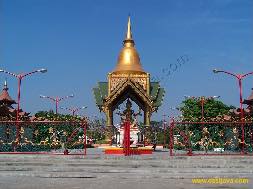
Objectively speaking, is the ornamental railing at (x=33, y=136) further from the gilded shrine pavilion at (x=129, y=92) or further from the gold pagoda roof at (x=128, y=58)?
the gold pagoda roof at (x=128, y=58)

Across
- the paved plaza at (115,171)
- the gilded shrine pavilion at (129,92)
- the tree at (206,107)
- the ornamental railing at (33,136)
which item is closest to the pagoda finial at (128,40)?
the gilded shrine pavilion at (129,92)

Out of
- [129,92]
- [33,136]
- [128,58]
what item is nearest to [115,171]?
[33,136]

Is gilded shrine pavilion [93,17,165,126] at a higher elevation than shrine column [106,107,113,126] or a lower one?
higher

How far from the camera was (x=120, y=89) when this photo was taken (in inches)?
1421

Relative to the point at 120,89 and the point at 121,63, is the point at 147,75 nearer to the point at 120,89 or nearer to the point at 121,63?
the point at 120,89

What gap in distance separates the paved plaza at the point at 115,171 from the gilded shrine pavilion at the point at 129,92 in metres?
20.2

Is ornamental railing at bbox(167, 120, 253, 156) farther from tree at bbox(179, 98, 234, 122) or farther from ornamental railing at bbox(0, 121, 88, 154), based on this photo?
tree at bbox(179, 98, 234, 122)

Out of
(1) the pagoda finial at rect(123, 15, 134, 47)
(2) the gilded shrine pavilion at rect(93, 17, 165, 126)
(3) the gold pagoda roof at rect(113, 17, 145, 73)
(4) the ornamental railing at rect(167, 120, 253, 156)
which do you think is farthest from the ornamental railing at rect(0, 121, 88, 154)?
(1) the pagoda finial at rect(123, 15, 134, 47)

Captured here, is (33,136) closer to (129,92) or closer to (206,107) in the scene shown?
(129,92)

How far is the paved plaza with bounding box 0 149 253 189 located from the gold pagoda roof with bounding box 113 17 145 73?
2594 cm

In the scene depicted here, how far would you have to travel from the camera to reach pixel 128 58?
4288cm

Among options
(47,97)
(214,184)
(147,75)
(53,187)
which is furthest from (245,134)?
(47,97)

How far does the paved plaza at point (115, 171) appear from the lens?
1070cm

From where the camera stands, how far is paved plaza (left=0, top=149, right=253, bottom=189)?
35.1 ft
